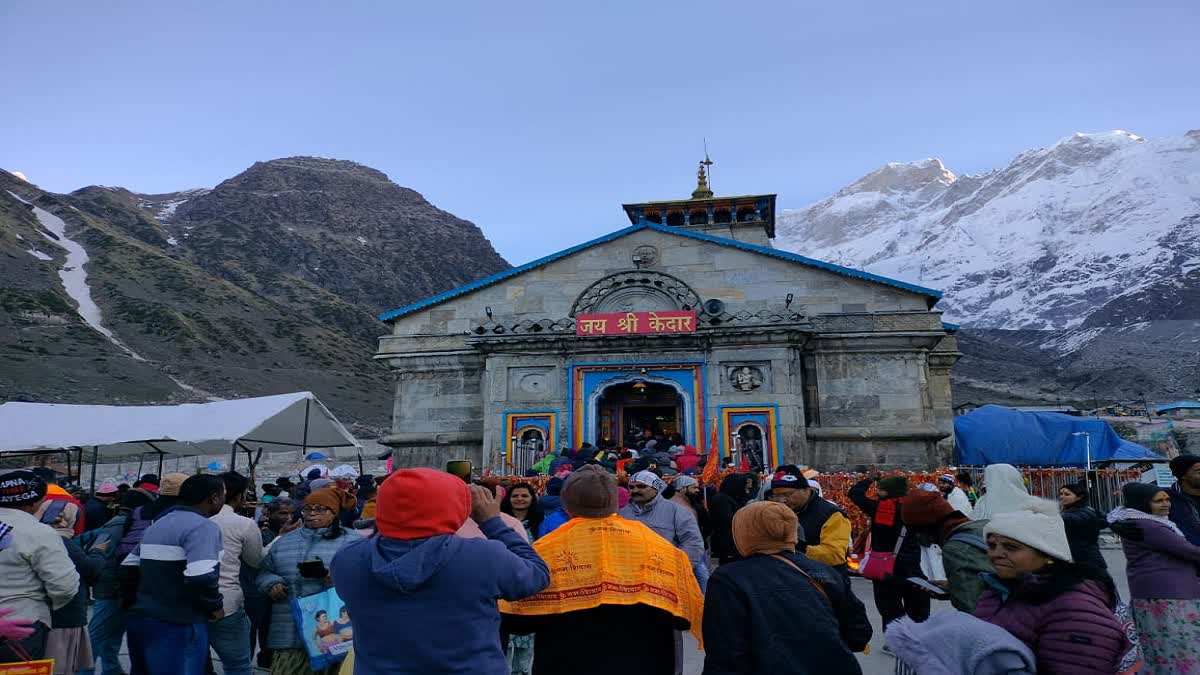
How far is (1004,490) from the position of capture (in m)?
4.12

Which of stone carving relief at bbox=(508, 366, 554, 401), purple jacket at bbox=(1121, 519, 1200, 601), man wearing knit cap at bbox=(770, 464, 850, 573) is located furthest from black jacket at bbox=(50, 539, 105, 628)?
stone carving relief at bbox=(508, 366, 554, 401)

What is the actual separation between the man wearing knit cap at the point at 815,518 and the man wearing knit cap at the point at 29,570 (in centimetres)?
478

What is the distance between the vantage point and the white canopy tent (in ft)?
45.5

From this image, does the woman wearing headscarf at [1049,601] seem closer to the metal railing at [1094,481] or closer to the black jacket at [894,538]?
the black jacket at [894,538]

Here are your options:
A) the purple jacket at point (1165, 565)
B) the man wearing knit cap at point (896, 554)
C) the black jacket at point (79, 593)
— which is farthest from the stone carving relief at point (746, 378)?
the black jacket at point (79, 593)

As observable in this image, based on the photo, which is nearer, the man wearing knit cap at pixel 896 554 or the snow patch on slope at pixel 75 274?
the man wearing knit cap at pixel 896 554

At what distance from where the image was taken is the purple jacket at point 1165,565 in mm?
4535

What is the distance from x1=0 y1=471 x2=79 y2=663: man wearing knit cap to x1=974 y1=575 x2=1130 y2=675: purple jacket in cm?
489

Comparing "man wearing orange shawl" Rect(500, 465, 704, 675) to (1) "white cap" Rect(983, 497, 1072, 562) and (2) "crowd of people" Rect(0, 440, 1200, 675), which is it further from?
(1) "white cap" Rect(983, 497, 1072, 562)

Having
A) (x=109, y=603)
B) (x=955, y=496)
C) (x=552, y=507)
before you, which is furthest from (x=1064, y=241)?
(x=109, y=603)

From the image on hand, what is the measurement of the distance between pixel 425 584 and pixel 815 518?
392 centimetres

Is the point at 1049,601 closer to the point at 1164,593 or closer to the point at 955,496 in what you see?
the point at 1164,593

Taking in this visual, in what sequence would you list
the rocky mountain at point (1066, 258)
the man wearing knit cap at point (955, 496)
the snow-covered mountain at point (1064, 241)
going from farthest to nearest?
the snow-covered mountain at point (1064, 241)
the rocky mountain at point (1066, 258)
the man wearing knit cap at point (955, 496)

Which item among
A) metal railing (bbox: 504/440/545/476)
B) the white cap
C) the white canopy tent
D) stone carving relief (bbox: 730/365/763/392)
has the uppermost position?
stone carving relief (bbox: 730/365/763/392)
